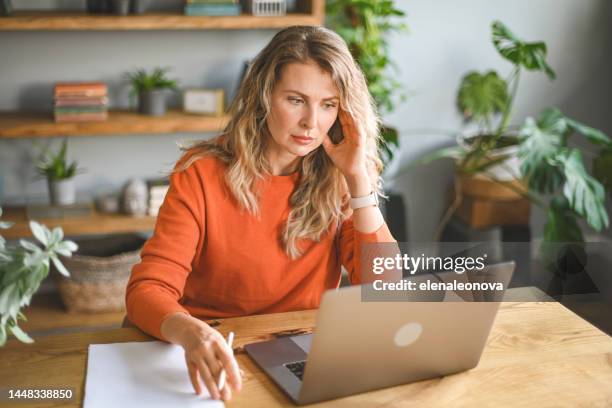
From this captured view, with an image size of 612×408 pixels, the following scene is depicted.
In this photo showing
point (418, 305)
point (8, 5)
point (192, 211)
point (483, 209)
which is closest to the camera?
point (418, 305)

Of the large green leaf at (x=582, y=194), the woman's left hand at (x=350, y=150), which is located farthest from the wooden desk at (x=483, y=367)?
the large green leaf at (x=582, y=194)

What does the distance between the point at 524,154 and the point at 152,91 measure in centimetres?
152

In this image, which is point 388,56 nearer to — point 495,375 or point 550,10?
point 550,10

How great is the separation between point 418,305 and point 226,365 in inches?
12.4

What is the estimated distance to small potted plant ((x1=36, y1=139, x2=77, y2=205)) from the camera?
3.14 meters

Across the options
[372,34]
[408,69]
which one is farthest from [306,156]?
[408,69]

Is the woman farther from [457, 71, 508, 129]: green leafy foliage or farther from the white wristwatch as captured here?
[457, 71, 508, 129]: green leafy foliage

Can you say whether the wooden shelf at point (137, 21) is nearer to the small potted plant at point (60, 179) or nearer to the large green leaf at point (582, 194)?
the small potted plant at point (60, 179)

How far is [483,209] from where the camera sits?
3477 millimetres

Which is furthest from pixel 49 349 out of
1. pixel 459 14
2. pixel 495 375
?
pixel 459 14

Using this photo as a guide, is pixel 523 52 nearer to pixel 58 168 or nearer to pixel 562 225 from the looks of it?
pixel 562 225

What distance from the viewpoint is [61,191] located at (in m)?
3.15

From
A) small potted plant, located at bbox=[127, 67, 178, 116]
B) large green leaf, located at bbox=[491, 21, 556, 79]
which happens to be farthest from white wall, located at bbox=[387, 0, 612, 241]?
small potted plant, located at bbox=[127, 67, 178, 116]

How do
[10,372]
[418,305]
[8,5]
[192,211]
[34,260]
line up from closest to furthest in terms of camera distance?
[34,260] < [418,305] < [10,372] < [192,211] < [8,5]
